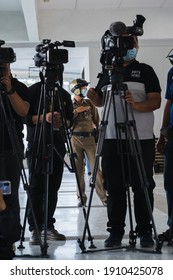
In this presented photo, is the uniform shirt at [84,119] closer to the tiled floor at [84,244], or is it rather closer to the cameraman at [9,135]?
→ the tiled floor at [84,244]

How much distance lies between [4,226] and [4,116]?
0.64 meters

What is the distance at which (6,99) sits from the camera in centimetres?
295

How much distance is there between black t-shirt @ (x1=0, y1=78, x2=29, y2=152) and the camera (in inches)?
114

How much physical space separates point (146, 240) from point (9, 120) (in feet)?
A: 3.83

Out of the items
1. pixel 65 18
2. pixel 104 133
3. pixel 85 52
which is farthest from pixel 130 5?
pixel 104 133

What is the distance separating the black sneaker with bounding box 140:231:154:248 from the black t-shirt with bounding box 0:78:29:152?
99cm

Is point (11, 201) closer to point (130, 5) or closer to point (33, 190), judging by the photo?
point (33, 190)

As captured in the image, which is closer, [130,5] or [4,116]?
[4,116]

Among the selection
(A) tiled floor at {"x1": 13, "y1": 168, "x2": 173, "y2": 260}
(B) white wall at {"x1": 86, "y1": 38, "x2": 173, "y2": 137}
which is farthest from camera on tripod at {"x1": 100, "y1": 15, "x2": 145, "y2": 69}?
(B) white wall at {"x1": 86, "y1": 38, "x2": 173, "y2": 137}

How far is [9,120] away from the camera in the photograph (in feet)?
9.48

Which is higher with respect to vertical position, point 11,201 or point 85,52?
point 85,52

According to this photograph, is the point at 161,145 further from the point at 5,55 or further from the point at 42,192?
the point at 5,55

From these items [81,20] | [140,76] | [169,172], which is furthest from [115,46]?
[81,20]

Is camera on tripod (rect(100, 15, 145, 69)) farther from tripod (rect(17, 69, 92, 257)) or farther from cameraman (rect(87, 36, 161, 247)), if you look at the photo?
tripod (rect(17, 69, 92, 257))
